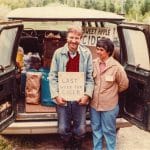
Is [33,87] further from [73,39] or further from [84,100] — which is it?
[73,39]

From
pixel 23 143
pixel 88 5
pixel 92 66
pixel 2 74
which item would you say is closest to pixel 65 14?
pixel 92 66

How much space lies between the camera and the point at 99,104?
583 centimetres

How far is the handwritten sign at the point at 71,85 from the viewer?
5.86 m

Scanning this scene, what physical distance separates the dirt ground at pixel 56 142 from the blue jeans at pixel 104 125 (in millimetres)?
893

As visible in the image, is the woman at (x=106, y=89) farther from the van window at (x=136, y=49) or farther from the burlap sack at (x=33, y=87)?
the burlap sack at (x=33, y=87)

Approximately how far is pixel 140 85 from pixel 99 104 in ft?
1.85

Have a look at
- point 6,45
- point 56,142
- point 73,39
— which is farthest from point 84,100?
point 56,142

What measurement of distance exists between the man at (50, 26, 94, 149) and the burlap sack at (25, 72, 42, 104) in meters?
1.35

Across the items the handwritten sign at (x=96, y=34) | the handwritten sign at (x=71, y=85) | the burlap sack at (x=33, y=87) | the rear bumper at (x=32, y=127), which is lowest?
the rear bumper at (x=32, y=127)

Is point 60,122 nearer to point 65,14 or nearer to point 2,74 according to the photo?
point 2,74

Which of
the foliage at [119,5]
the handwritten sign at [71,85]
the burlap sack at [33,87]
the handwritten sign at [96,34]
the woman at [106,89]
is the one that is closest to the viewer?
the woman at [106,89]

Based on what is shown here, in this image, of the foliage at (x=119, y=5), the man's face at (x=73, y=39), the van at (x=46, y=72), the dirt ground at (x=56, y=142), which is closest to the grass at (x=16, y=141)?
the dirt ground at (x=56, y=142)

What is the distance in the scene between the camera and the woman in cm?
573

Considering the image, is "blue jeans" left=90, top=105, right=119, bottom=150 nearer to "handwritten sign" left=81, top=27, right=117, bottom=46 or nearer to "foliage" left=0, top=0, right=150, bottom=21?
"handwritten sign" left=81, top=27, right=117, bottom=46
